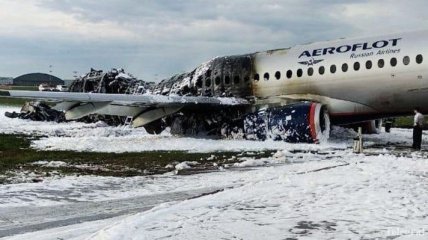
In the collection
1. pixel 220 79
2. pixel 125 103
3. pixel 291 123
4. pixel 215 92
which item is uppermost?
pixel 220 79

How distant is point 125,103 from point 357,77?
7.87 metres

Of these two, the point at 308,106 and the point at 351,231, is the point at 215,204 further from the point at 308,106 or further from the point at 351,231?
the point at 308,106

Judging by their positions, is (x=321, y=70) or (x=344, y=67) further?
(x=321, y=70)

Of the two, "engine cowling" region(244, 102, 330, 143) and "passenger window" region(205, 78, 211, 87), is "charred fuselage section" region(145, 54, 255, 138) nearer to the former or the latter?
"passenger window" region(205, 78, 211, 87)

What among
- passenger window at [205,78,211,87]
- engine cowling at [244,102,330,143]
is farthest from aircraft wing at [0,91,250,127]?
passenger window at [205,78,211,87]

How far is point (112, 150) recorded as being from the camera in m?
17.3

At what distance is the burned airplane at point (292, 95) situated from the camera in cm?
1806

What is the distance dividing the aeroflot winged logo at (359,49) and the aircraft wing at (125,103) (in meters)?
2.74

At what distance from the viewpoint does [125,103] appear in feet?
65.8

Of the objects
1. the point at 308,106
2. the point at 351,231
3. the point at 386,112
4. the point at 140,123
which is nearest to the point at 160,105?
the point at 140,123

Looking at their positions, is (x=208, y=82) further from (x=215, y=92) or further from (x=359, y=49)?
(x=359, y=49)

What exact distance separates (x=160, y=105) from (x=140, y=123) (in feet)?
4.49

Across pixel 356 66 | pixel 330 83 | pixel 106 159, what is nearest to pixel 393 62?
pixel 356 66

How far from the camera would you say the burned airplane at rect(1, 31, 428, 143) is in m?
18.1
